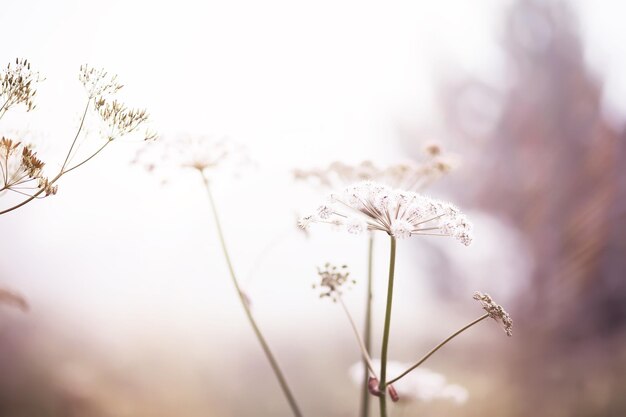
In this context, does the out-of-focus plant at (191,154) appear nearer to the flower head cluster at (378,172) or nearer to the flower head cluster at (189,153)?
the flower head cluster at (189,153)

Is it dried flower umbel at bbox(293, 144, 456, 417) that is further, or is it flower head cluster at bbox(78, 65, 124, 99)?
dried flower umbel at bbox(293, 144, 456, 417)

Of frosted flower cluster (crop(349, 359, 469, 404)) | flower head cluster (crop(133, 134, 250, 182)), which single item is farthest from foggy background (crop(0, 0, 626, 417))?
frosted flower cluster (crop(349, 359, 469, 404))

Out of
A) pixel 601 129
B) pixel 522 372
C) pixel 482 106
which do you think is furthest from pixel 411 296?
pixel 601 129

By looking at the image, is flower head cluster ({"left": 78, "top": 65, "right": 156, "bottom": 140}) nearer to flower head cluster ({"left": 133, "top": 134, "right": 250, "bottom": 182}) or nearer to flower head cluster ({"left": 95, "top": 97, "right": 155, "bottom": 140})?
flower head cluster ({"left": 95, "top": 97, "right": 155, "bottom": 140})

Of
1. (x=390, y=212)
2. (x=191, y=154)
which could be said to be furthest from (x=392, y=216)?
(x=191, y=154)

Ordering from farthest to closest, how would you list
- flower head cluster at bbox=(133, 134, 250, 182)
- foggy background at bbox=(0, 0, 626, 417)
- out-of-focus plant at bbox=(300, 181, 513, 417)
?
foggy background at bbox=(0, 0, 626, 417) < flower head cluster at bbox=(133, 134, 250, 182) < out-of-focus plant at bbox=(300, 181, 513, 417)

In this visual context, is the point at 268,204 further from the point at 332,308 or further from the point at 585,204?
the point at 585,204
